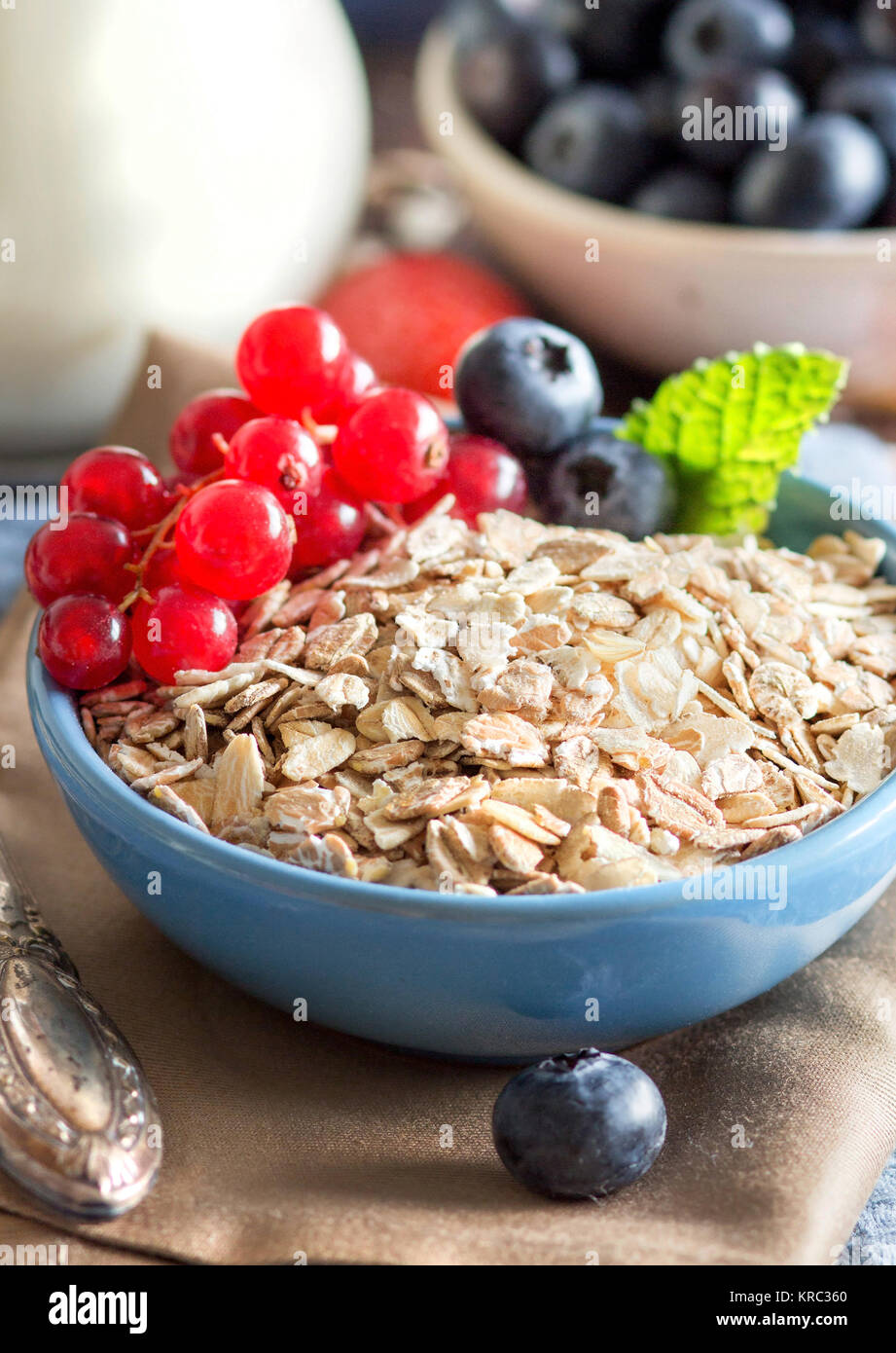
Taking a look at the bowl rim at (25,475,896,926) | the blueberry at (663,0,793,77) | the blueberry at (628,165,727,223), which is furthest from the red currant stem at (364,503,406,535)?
the blueberry at (663,0,793,77)

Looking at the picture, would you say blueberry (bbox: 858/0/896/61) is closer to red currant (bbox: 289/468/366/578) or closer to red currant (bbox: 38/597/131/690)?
red currant (bbox: 289/468/366/578)

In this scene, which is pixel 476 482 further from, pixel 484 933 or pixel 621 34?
pixel 621 34

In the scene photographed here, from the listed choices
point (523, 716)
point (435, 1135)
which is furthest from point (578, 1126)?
point (523, 716)

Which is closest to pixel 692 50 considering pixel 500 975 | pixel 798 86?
pixel 798 86

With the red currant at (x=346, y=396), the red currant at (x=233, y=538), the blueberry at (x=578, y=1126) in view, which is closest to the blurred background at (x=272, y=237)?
the red currant at (x=346, y=396)

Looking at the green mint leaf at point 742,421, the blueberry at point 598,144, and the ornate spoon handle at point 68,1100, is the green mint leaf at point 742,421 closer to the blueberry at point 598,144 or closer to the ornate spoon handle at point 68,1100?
the blueberry at point 598,144

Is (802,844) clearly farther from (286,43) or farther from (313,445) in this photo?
(286,43)
